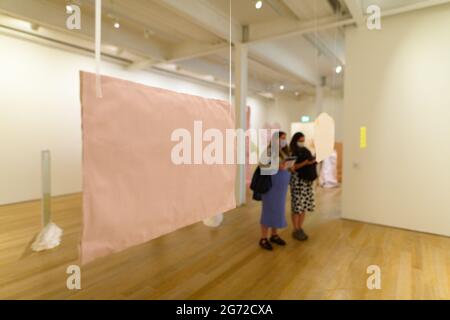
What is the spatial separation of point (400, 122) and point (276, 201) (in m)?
2.29

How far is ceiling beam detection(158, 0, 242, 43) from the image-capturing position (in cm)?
363

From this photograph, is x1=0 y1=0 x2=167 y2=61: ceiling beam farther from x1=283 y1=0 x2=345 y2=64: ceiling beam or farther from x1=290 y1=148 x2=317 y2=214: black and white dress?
x1=290 y1=148 x2=317 y2=214: black and white dress

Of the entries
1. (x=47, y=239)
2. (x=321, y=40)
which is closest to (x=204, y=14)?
(x=321, y=40)

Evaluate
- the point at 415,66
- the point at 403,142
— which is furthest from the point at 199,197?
the point at 415,66

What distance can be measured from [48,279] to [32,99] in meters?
4.24

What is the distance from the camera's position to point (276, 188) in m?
3.07

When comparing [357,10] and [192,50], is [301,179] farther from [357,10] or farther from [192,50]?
[192,50]

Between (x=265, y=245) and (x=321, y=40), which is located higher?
(x=321, y=40)

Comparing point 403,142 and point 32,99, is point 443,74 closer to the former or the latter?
point 403,142

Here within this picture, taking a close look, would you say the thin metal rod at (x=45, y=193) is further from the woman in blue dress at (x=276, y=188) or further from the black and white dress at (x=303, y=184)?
the black and white dress at (x=303, y=184)

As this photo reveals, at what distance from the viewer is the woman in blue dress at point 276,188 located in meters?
3.00

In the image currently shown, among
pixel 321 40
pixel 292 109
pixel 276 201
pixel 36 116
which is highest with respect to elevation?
pixel 321 40

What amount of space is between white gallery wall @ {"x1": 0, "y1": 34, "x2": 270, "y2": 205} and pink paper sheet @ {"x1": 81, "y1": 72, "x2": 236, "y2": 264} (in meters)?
4.96

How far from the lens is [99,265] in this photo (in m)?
2.68
